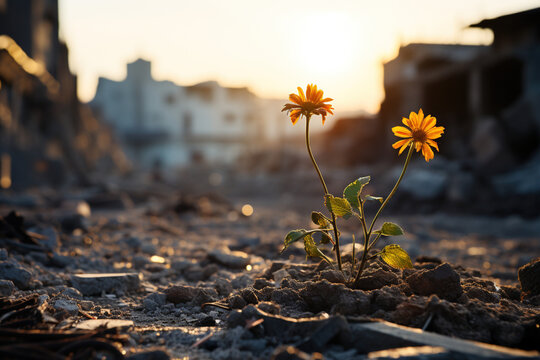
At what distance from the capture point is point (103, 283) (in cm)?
294

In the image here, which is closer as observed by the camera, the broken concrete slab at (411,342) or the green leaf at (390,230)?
the broken concrete slab at (411,342)

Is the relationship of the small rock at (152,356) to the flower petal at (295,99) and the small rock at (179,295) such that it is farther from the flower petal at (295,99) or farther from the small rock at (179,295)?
the flower petal at (295,99)

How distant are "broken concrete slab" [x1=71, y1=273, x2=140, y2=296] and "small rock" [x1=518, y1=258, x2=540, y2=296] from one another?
2.38 m

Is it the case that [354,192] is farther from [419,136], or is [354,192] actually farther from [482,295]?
[482,295]

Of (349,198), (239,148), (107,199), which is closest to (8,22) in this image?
(107,199)

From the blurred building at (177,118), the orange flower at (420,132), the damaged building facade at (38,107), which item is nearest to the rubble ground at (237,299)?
the orange flower at (420,132)

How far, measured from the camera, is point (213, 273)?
3.58m

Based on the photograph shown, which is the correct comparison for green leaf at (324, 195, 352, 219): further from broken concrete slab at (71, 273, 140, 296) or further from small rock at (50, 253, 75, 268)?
small rock at (50, 253, 75, 268)

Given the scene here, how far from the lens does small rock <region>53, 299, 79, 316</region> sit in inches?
86.3

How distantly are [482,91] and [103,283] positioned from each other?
16.1m

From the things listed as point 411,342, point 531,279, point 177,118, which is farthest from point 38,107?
point 177,118

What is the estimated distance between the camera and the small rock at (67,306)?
2.19 meters

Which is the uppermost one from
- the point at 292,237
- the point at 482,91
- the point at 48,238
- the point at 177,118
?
the point at 177,118

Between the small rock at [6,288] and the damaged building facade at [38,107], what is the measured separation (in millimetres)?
9189
